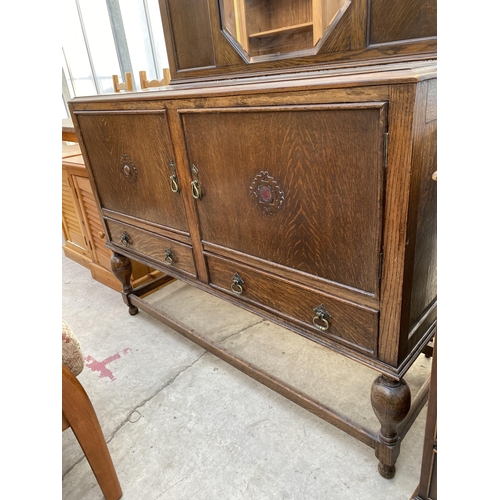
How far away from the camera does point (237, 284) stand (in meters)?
1.44

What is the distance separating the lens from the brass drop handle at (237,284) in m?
1.43

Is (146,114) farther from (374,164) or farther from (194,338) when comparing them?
(194,338)

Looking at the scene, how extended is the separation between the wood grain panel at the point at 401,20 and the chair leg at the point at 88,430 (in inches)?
51.2

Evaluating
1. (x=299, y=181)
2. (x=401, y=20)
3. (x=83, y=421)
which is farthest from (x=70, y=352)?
(x=401, y=20)

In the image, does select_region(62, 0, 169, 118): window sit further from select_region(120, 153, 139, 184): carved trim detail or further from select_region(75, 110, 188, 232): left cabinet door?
select_region(120, 153, 139, 184): carved trim detail

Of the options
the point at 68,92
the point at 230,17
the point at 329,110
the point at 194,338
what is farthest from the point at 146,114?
the point at 68,92

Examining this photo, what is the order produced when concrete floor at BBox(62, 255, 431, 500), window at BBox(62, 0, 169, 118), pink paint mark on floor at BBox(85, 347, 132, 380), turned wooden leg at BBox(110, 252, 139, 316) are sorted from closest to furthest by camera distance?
1. concrete floor at BBox(62, 255, 431, 500)
2. pink paint mark on floor at BBox(85, 347, 132, 380)
3. turned wooden leg at BBox(110, 252, 139, 316)
4. window at BBox(62, 0, 169, 118)

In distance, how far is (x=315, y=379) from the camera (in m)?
1.76

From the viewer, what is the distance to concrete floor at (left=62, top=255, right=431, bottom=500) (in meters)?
1.34


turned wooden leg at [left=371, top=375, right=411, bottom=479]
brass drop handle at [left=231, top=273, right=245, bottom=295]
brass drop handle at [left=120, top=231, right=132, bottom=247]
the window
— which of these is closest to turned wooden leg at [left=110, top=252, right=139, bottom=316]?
brass drop handle at [left=120, top=231, right=132, bottom=247]

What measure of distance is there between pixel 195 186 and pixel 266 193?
0.32 metres

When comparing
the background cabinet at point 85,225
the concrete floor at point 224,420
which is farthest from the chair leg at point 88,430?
the background cabinet at point 85,225

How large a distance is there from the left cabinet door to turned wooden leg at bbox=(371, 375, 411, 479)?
904mm

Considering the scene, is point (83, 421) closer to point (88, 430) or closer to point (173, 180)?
point (88, 430)
